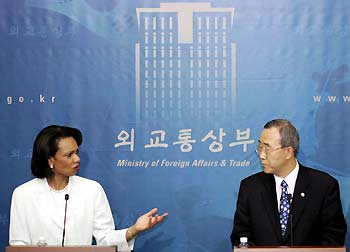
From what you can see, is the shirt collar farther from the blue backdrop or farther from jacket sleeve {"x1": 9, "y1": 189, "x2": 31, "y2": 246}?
jacket sleeve {"x1": 9, "y1": 189, "x2": 31, "y2": 246}

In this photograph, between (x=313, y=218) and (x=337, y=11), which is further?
(x=337, y=11)

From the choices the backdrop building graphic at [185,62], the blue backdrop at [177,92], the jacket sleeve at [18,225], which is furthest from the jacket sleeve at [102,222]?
the backdrop building graphic at [185,62]

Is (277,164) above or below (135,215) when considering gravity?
above

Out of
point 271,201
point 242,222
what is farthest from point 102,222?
point 271,201

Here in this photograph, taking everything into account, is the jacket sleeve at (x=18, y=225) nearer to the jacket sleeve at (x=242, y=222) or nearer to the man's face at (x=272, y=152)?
the jacket sleeve at (x=242, y=222)

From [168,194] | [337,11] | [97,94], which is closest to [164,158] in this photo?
[168,194]

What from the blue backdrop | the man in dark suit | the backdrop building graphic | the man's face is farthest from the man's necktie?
the backdrop building graphic

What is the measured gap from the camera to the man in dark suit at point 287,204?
136 inches

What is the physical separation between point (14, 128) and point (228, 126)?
1375mm

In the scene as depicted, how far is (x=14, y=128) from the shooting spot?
425 cm

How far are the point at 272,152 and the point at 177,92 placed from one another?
939 millimetres

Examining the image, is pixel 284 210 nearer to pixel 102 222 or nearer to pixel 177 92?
pixel 102 222

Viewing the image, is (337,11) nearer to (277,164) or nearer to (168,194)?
(277,164)

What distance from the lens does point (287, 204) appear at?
3.51m
